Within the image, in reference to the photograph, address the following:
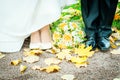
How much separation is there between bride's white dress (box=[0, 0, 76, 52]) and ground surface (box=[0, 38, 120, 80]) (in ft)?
1.14

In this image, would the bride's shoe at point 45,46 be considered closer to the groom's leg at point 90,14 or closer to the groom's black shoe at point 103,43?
the groom's leg at point 90,14

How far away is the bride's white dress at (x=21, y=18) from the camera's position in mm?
4465

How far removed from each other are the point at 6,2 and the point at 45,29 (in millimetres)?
610

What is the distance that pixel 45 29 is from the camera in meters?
4.66

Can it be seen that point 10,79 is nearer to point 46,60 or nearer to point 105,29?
point 46,60

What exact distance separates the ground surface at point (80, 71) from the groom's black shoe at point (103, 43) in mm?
128

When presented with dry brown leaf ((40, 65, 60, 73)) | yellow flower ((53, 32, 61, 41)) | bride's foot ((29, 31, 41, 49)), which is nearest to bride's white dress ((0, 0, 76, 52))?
bride's foot ((29, 31, 41, 49))

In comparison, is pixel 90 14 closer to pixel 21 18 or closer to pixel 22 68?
pixel 21 18

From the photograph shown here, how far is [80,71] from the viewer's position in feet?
12.9

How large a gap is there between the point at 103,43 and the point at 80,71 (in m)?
0.71

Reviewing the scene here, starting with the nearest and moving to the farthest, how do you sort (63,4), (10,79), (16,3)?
(10,79)
(16,3)
(63,4)

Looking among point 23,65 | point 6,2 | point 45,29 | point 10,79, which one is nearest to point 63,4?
point 45,29

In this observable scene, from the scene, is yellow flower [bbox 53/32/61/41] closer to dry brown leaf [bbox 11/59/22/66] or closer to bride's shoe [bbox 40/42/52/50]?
bride's shoe [bbox 40/42/52/50]

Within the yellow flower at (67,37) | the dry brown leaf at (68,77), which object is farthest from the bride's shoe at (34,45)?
the dry brown leaf at (68,77)
